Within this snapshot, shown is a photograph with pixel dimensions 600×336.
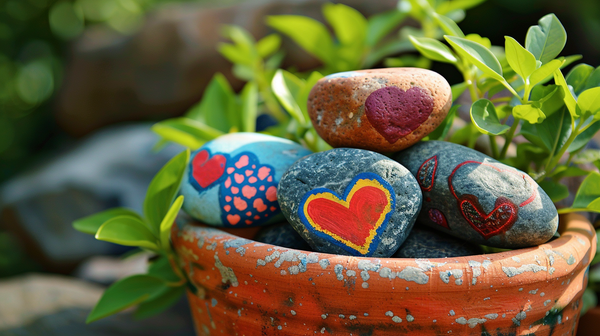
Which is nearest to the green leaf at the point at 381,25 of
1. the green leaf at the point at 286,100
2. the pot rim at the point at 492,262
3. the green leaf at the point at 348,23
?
the green leaf at the point at 348,23

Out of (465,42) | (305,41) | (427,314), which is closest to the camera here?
(427,314)

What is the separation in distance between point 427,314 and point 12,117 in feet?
9.19

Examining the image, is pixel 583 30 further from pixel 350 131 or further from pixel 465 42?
pixel 350 131

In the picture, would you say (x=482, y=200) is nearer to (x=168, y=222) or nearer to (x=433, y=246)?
(x=433, y=246)

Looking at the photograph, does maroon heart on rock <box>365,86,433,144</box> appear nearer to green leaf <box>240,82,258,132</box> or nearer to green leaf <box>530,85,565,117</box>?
green leaf <box>530,85,565,117</box>

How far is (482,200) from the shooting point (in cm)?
52

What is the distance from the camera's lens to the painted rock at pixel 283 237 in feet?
2.06

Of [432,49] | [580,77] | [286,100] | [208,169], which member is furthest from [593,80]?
[208,169]

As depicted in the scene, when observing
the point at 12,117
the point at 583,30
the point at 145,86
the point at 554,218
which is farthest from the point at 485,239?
the point at 12,117

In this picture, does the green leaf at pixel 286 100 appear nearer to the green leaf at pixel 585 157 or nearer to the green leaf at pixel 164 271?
the green leaf at pixel 164 271

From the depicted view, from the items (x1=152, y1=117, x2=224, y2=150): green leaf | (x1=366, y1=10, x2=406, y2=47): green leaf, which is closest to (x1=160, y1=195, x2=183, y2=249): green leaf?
(x1=152, y1=117, x2=224, y2=150): green leaf

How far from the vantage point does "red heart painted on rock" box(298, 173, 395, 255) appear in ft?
1.77

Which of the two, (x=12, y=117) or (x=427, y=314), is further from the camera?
(x=12, y=117)

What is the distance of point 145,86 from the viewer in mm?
2199
